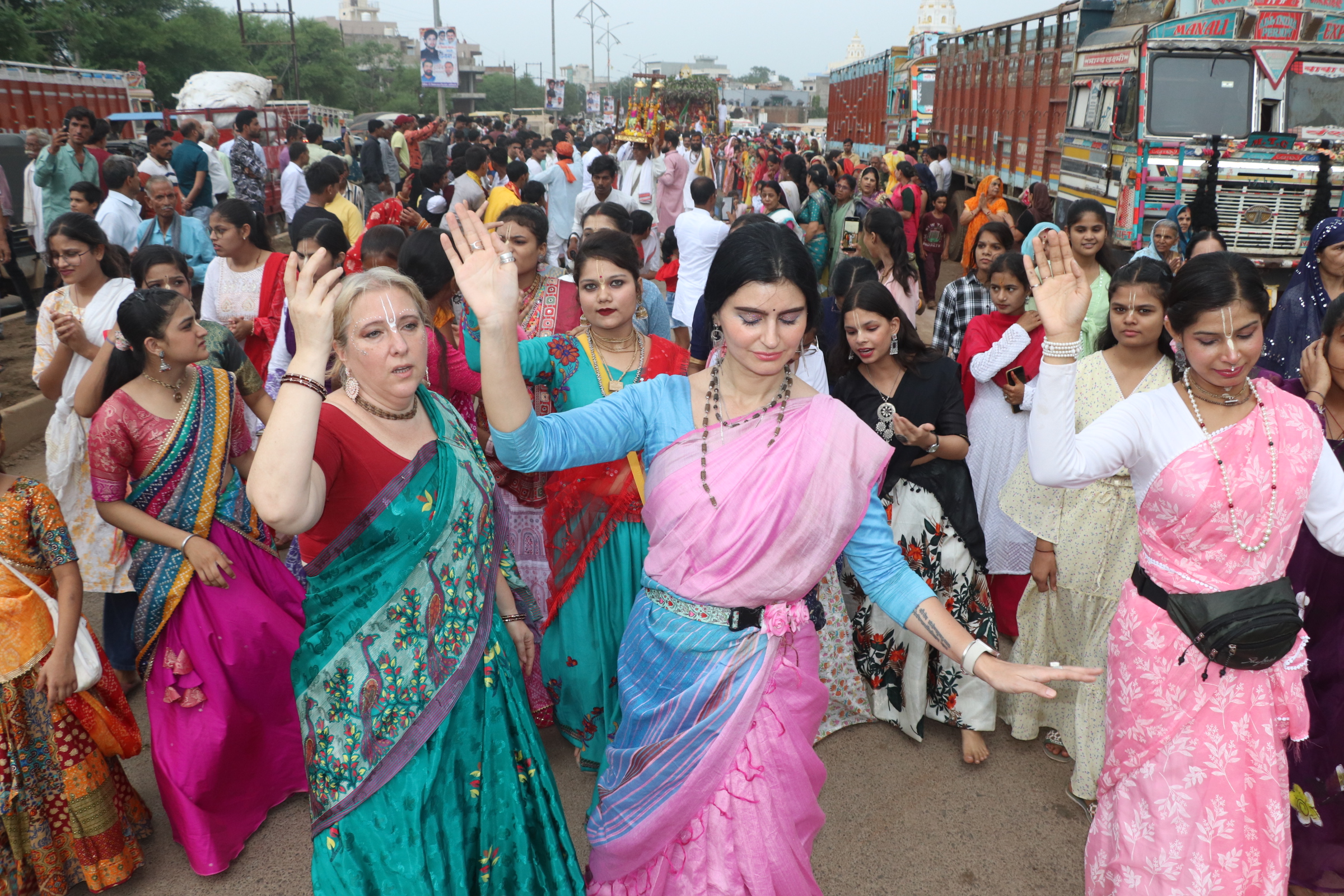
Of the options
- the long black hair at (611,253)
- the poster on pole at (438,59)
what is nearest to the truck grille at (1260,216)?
the long black hair at (611,253)

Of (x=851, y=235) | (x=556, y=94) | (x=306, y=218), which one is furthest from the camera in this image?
(x=556, y=94)

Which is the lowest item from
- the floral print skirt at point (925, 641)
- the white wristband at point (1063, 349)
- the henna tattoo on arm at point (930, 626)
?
the floral print skirt at point (925, 641)

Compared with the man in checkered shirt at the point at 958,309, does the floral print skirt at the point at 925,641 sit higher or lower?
lower

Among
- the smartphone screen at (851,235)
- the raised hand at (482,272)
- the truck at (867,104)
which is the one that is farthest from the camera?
the truck at (867,104)

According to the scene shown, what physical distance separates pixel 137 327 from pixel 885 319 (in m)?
2.31

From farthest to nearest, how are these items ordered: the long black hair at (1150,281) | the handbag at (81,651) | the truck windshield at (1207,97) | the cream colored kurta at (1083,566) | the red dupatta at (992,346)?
the truck windshield at (1207,97), the red dupatta at (992,346), the cream colored kurta at (1083,566), the long black hair at (1150,281), the handbag at (81,651)

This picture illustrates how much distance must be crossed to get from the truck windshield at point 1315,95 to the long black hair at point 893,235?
6317 mm

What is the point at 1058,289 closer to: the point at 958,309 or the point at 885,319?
the point at 885,319

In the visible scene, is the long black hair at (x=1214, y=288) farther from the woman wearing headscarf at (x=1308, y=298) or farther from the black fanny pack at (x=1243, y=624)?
the woman wearing headscarf at (x=1308, y=298)

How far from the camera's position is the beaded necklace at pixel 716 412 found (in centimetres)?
198

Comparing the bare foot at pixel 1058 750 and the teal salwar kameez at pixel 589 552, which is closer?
the teal salwar kameez at pixel 589 552

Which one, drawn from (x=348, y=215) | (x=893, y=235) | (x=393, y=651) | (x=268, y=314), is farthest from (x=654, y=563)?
(x=348, y=215)

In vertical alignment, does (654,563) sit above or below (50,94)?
below

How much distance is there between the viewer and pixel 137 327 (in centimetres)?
275
